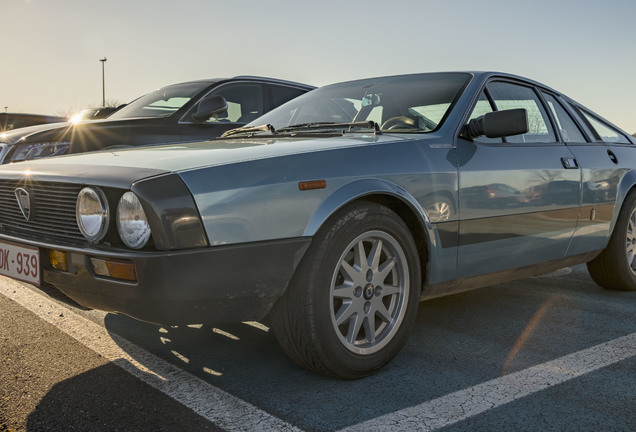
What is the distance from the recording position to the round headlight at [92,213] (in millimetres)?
2473

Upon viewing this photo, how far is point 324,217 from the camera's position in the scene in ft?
8.57

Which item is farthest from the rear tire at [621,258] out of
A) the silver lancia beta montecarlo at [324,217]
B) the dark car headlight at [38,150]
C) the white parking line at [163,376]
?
the dark car headlight at [38,150]

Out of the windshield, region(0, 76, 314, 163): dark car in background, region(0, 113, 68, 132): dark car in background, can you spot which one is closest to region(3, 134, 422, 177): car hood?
region(0, 76, 314, 163): dark car in background

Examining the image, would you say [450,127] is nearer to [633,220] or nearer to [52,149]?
[633,220]

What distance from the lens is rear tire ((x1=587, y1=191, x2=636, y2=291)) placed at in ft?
14.7

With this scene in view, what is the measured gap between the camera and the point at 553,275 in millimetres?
5332

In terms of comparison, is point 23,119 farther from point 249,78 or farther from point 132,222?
point 132,222

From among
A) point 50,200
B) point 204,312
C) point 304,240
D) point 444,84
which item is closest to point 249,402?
point 204,312

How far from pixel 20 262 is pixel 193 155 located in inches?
34.9

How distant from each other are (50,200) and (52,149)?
347cm

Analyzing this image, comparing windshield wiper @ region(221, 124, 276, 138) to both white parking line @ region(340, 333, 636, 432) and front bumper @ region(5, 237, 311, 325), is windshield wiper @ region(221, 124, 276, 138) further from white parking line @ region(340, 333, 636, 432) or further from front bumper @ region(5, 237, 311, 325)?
white parking line @ region(340, 333, 636, 432)

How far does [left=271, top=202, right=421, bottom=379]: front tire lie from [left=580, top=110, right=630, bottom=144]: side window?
7.68 ft

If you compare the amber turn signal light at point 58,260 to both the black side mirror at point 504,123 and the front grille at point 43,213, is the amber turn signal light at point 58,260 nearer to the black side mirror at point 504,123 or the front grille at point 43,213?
the front grille at point 43,213

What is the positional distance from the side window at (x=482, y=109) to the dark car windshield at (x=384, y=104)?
0.13 meters
